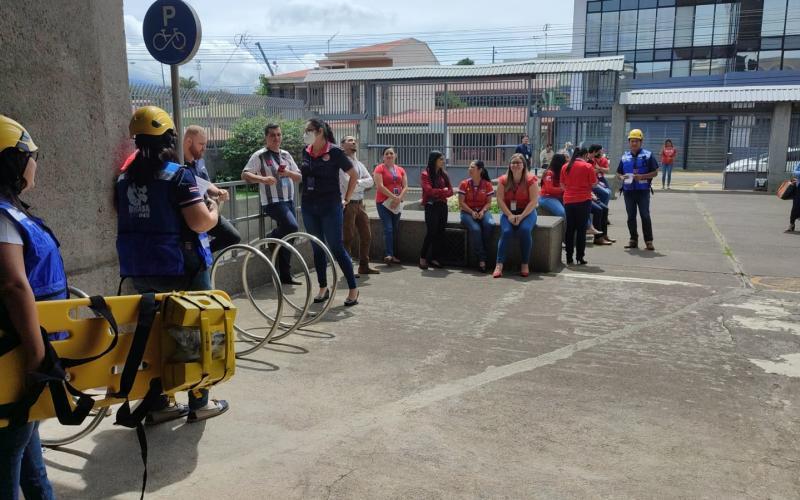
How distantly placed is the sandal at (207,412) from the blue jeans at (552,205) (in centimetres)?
664

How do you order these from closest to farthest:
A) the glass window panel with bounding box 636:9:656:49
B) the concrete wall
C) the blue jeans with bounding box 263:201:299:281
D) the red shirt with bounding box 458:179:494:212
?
the concrete wall, the blue jeans with bounding box 263:201:299:281, the red shirt with bounding box 458:179:494:212, the glass window panel with bounding box 636:9:656:49

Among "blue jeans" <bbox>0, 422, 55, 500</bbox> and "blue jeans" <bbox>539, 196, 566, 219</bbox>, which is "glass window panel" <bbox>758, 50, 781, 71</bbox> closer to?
"blue jeans" <bbox>539, 196, 566, 219</bbox>

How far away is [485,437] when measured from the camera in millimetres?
3830

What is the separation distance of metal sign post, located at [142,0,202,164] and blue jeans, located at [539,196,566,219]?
5924 millimetres

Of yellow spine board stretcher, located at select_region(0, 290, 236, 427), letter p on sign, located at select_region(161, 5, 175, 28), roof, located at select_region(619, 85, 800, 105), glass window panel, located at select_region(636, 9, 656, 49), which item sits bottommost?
yellow spine board stretcher, located at select_region(0, 290, 236, 427)

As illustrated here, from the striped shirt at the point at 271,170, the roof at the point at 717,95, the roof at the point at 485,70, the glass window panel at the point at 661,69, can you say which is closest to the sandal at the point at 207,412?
the striped shirt at the point at 271,170

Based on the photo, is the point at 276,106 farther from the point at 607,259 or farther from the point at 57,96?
the point at 57,96

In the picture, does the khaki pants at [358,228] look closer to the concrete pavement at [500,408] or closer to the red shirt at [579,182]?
the concrete pavement at [500,408]

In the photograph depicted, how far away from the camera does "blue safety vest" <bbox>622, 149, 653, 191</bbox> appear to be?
9766 millimetres

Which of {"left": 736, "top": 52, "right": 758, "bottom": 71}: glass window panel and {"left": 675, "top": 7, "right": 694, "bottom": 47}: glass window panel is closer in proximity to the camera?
{"left": 736, "top": 52, "right": 758, "bottom": 71}: glass window panel

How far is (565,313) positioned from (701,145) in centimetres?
2899

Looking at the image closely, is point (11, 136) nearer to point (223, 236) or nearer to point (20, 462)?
point (20, 462)

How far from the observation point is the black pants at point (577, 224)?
8.84 metres

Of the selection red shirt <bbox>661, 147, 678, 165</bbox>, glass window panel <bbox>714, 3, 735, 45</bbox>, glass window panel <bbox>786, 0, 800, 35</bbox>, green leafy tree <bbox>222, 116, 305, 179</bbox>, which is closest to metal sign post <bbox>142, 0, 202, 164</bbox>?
green leafy tree <bbox>222, 116, 305, 179</bbox>
